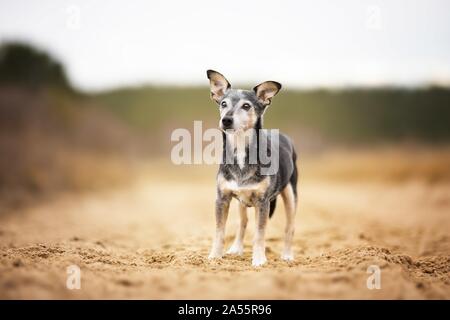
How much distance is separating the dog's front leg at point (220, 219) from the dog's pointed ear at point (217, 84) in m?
1.35

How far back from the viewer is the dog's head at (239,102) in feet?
19.7

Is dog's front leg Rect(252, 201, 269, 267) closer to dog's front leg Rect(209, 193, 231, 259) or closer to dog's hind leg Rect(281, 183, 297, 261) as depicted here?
dog's front leg Rect(209, 193, 231, 259)

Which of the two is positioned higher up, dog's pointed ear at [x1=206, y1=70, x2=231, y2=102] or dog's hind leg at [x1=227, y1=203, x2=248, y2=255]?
dog's pointed ear at [x1=206, y1=70, x2=231, y2=102]

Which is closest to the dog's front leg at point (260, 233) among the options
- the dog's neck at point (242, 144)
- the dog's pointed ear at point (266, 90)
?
the dog's neck at point (242, 144)

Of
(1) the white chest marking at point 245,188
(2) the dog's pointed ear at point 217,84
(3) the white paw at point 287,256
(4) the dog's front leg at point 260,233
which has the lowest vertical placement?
(3) the white paw at point 287,256

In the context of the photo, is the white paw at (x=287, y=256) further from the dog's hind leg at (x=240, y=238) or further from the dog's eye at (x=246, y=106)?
the dog's eye at (x=246, y=106)

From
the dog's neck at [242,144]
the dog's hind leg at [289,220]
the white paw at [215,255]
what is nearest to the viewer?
the dog's neck at [242,144]

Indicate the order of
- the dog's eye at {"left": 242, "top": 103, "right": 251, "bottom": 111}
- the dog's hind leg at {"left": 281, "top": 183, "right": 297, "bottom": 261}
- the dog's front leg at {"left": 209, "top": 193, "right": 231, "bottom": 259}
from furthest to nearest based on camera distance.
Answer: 1. the dog's hind leg at {"left": 281, "top": 183, "right": 297, "bottom": 261}
2. the dog's front leg at {"left": 209, "top": 193, "right": 231, "bottom": 259}
3. the dog's eye at {"left": 242, "top": 103, "right": 251, "bottom": 111}

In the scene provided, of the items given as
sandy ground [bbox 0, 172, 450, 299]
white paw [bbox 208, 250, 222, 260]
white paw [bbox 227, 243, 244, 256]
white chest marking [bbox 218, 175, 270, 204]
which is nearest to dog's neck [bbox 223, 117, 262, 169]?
white chest marking [bbox 218, 175, 270, 204]

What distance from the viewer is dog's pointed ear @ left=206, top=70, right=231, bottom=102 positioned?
652 centimetres

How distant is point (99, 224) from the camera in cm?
1209

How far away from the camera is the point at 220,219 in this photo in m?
6.51
